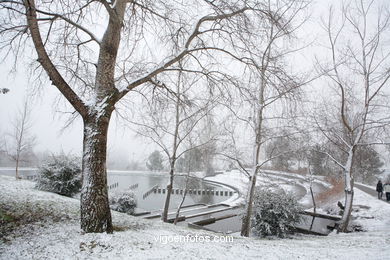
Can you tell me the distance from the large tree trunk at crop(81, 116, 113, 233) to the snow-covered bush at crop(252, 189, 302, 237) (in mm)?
6905

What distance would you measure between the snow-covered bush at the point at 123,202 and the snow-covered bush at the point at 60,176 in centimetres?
209

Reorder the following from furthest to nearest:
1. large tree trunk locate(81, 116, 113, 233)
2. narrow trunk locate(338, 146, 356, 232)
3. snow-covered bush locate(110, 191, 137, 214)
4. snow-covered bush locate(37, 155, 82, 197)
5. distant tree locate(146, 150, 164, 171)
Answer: distant tree locate(146, 150, 164, 171) → snow-covered bush locate(110, 191, 137, 214) → snow-covered bush locate(37, 155, 82, 197) → narrow trunk locate(338, 146, 356, 232) → large tree trunk locate(81, 116, 113, 233)

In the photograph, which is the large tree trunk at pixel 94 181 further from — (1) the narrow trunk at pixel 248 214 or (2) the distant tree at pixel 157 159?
(2) the distant tree at pixel 157 159

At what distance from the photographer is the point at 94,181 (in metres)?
4.12

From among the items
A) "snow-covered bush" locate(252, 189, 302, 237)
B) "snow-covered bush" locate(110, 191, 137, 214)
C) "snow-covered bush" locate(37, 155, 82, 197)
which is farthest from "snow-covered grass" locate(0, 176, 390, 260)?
"snow-covered bush" locate(110, 191, 137, 214)

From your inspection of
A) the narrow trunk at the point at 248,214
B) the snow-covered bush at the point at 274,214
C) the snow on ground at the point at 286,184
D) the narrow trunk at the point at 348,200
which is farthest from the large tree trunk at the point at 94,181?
the narrow trunk at the point at 348,200

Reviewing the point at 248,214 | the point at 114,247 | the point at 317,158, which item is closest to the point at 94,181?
the point at 114,247

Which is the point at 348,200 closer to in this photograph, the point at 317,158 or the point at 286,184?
the point at 286,184

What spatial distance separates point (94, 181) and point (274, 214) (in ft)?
24.7

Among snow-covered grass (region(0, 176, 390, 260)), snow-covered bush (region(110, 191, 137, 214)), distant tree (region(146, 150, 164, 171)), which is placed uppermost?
distant tree (region(146, 150, 164, 171))

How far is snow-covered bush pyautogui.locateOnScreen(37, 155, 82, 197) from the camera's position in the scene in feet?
33.4

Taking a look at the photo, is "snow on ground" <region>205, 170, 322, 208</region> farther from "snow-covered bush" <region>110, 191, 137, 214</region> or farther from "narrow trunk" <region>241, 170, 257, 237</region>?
"snow-covered bush" <region>110, 191, 137, 214</region>

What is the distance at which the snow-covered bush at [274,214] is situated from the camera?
8.98 meters

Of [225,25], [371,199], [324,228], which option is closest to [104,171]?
[225,25]
